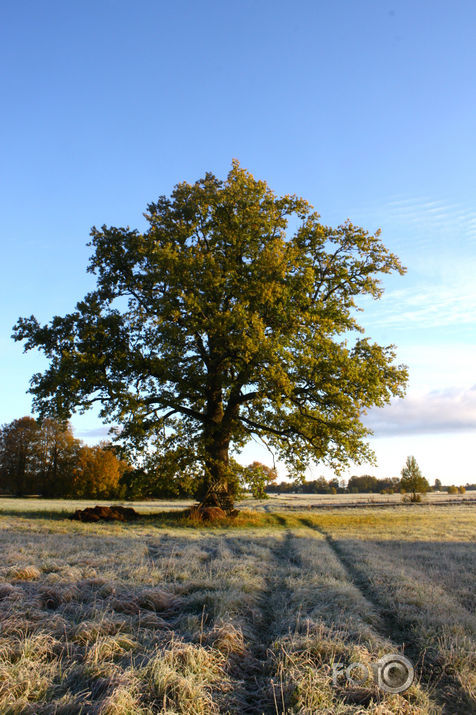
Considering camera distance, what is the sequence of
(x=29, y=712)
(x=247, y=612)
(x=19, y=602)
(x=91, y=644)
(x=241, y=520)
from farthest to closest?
1. (x=241, y=520)
2. (x=247, y=612)
3. (x=19, y=602)
4. (x=91, y=644)
5. (x=29, y=712)

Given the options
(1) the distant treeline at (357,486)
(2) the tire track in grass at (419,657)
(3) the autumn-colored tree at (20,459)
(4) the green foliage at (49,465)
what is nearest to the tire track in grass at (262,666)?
(2) the tire track in grass at (419,657)

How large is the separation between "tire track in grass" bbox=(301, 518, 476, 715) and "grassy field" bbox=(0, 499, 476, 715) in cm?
2

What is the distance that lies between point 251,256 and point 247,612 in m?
18.6

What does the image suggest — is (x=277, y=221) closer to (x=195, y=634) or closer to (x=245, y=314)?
(x=245, y=314)

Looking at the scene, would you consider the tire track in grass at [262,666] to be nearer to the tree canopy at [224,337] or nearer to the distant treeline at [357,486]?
the tree canopy at [224,337]

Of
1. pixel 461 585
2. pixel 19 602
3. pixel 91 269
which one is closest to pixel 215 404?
pixel 91 269

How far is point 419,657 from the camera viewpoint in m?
5.19

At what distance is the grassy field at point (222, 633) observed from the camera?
13.2ft

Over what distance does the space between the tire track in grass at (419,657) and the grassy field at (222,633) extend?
18mm

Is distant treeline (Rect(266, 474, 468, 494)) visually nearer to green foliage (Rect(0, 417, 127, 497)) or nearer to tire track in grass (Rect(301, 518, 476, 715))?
green foliage (Rect(0, 417, 127, 497))

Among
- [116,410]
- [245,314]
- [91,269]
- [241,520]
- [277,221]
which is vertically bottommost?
[241,520]

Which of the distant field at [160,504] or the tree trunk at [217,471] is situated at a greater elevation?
the tree trunk at [217,471]

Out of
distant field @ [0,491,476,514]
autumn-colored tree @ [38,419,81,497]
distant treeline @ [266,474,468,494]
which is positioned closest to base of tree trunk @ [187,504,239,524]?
distant field @ [0,491,476,514]

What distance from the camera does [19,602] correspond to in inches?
233
